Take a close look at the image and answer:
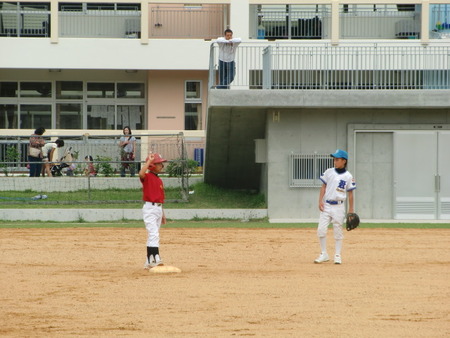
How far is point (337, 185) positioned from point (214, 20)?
2647cm

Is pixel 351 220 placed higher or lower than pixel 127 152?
lower

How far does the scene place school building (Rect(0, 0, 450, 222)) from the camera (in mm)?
29875

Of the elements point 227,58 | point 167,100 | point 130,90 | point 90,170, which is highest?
point 227,58

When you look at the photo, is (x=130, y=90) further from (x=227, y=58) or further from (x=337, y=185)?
(x=337, y=185)

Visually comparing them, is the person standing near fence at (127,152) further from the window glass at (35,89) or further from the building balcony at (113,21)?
the window glass at (35,89)

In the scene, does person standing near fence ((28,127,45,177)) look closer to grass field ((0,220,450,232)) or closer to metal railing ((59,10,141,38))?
grass field ((0,220,450,232))

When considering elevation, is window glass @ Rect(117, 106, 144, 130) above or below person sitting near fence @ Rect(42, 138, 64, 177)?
above

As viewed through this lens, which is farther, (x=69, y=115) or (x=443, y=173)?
(x=69, y=115)

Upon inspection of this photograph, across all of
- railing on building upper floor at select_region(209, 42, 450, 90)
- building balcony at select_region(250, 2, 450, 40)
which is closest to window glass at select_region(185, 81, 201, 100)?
building balcony at select_region(250, 2, 450, 40)

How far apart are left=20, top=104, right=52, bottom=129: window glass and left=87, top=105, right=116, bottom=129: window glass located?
66.9 inches

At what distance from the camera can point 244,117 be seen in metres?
30.5

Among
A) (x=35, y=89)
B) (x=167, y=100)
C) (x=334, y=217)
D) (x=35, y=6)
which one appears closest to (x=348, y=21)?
(x=167, y=100)

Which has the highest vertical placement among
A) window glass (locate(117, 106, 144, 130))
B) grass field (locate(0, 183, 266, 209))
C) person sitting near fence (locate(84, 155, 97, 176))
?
window glass (locate(117, 106, 144, 130))

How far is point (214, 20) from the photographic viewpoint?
42.8 metres
